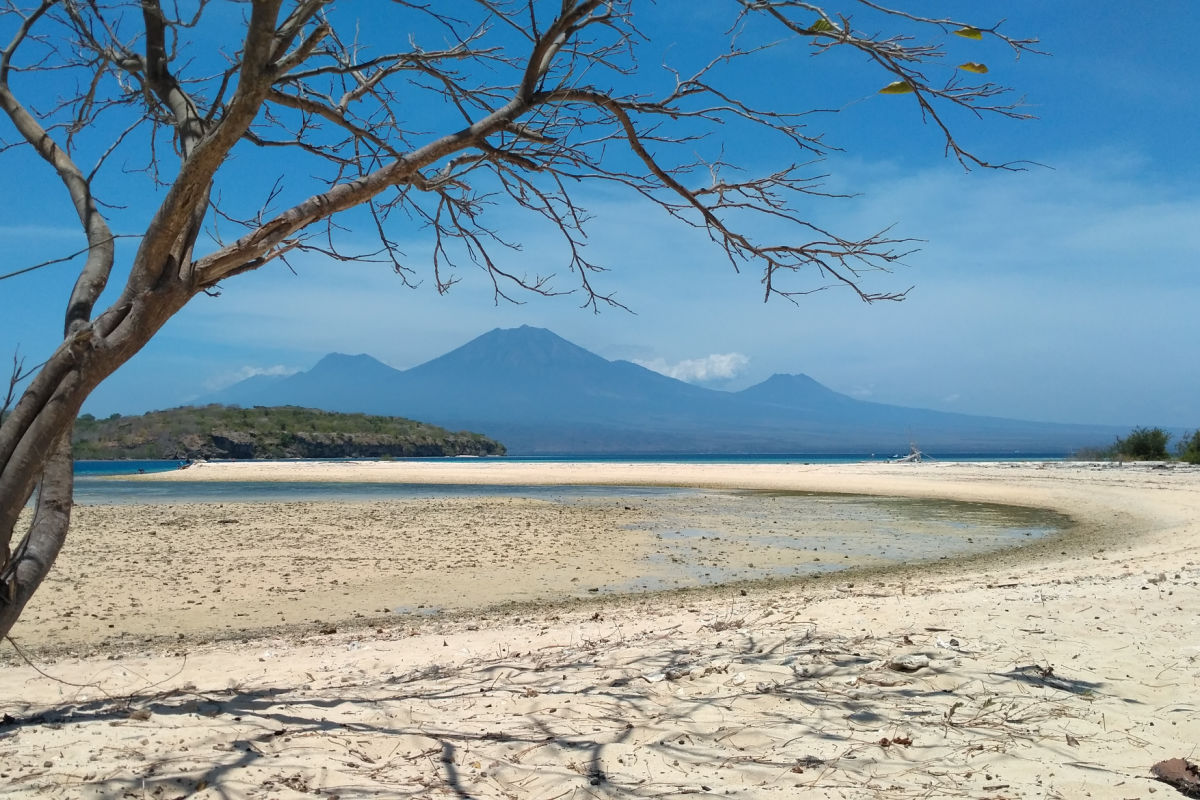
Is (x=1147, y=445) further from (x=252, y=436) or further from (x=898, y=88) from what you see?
(x=252, y=436)

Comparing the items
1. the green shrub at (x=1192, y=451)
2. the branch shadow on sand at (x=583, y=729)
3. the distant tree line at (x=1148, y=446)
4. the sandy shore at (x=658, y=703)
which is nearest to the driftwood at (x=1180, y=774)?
the sandy shore at (x=658, y=703)

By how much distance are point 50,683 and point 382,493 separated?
23.3 metres

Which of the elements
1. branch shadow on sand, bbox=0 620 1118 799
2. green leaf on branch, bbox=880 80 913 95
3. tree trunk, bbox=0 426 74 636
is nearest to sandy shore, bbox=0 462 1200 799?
branch shadow on sand, bbox=0 620 1118 799

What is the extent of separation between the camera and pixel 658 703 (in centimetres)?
401

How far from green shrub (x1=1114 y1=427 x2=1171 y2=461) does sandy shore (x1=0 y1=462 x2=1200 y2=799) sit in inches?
1601

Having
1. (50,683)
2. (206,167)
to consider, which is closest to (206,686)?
(50,683)

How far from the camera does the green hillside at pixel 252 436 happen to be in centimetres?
7450

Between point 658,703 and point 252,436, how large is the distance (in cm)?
7864

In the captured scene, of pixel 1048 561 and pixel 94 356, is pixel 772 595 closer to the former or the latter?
pixel 1048 561

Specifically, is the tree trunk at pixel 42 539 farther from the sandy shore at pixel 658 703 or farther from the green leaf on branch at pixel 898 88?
the green leaf on branch at pixel 898 88

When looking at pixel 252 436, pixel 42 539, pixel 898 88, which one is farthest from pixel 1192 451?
pixel 252 436

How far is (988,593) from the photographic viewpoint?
6723 mm

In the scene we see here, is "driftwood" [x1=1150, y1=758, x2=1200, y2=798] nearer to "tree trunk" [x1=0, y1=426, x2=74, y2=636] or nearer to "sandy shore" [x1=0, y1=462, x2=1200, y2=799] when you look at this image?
"sandy shore" [x1=0, y1=462, x2=1200, y2=799]

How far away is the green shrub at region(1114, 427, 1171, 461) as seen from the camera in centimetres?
4109
